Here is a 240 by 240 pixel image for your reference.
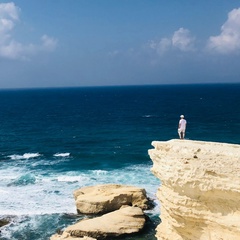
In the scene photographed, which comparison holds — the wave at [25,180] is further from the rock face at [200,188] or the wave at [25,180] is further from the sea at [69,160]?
the rock face at [200,188]

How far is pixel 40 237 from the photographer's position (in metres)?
28.9

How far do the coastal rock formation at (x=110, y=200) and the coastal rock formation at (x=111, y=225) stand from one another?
Answer: 240 cm

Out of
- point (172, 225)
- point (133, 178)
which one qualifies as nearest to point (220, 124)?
point (133, 178)

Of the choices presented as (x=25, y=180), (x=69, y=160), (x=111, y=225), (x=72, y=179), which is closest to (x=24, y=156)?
(x=69, y=160)

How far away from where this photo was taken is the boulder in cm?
2719

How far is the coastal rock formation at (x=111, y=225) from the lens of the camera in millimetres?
27172

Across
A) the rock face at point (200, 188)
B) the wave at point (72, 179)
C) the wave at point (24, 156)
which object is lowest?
the wave at point (72, 179)

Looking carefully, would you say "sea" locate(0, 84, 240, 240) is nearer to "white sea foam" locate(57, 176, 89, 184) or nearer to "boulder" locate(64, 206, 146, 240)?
"white sea foam" locate(57, 176, 89, 184)

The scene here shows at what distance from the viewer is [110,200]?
1265 inches

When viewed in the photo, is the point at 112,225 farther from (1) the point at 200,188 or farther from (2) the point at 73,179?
(2) the point at 73,179

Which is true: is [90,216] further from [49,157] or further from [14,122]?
[14,122]

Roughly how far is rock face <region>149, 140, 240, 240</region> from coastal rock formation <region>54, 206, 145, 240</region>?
1071 centimetres

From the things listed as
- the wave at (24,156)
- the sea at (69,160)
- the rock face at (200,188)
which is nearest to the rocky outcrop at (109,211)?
the sea at (69,160)

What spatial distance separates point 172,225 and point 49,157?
37.6 meters
